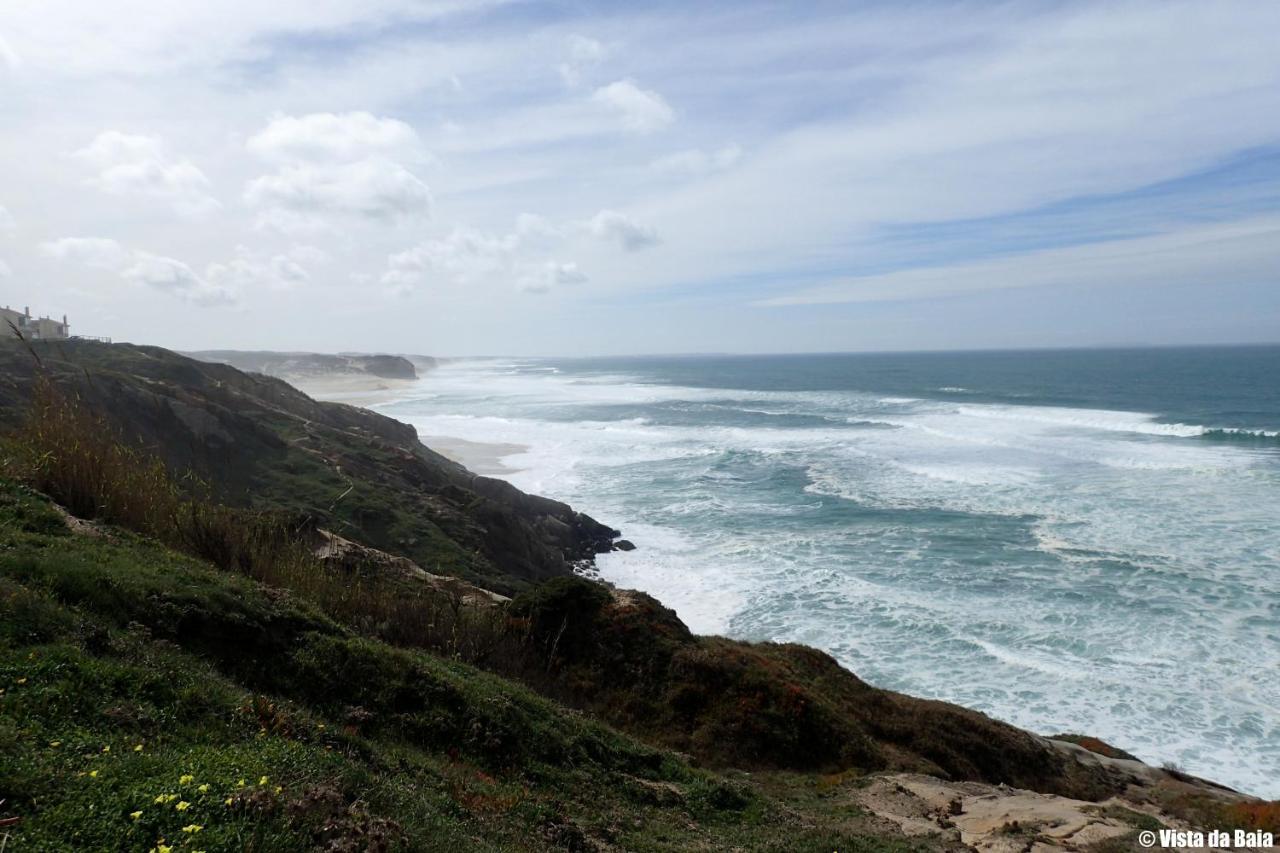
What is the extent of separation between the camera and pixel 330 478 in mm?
28656

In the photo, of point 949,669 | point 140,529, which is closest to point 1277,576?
point 949,669

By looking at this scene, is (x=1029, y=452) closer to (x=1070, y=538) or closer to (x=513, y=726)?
(x=1070, y=538)

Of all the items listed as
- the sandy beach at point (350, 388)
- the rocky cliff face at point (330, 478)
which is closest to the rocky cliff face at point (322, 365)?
the sandy beach at point (350, 388)

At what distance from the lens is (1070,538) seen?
100 feet

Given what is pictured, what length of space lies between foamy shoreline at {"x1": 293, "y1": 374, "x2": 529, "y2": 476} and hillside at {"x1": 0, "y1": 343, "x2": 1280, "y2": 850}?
28.6 meters

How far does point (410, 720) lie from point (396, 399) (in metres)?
96.1

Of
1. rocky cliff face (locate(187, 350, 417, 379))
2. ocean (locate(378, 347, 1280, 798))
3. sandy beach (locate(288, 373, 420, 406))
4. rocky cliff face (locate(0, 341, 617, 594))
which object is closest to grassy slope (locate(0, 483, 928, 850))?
ocean (locate(378, 347, 1280, 798))

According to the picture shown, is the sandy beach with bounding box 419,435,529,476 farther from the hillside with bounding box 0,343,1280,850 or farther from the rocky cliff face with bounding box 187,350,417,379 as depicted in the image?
the rocky cliff face with bounding box 187,350,417,379

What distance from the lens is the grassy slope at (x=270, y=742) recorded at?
464 centimetres

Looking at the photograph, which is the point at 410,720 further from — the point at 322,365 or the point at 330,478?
the point at 322,365

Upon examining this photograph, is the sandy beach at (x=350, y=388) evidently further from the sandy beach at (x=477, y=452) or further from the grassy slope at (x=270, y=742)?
the grassy slope at (x=270, y=742)

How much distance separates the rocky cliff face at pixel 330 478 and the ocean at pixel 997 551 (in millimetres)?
3972

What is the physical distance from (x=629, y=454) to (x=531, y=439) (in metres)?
11.0

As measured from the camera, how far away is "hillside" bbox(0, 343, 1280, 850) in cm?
510
